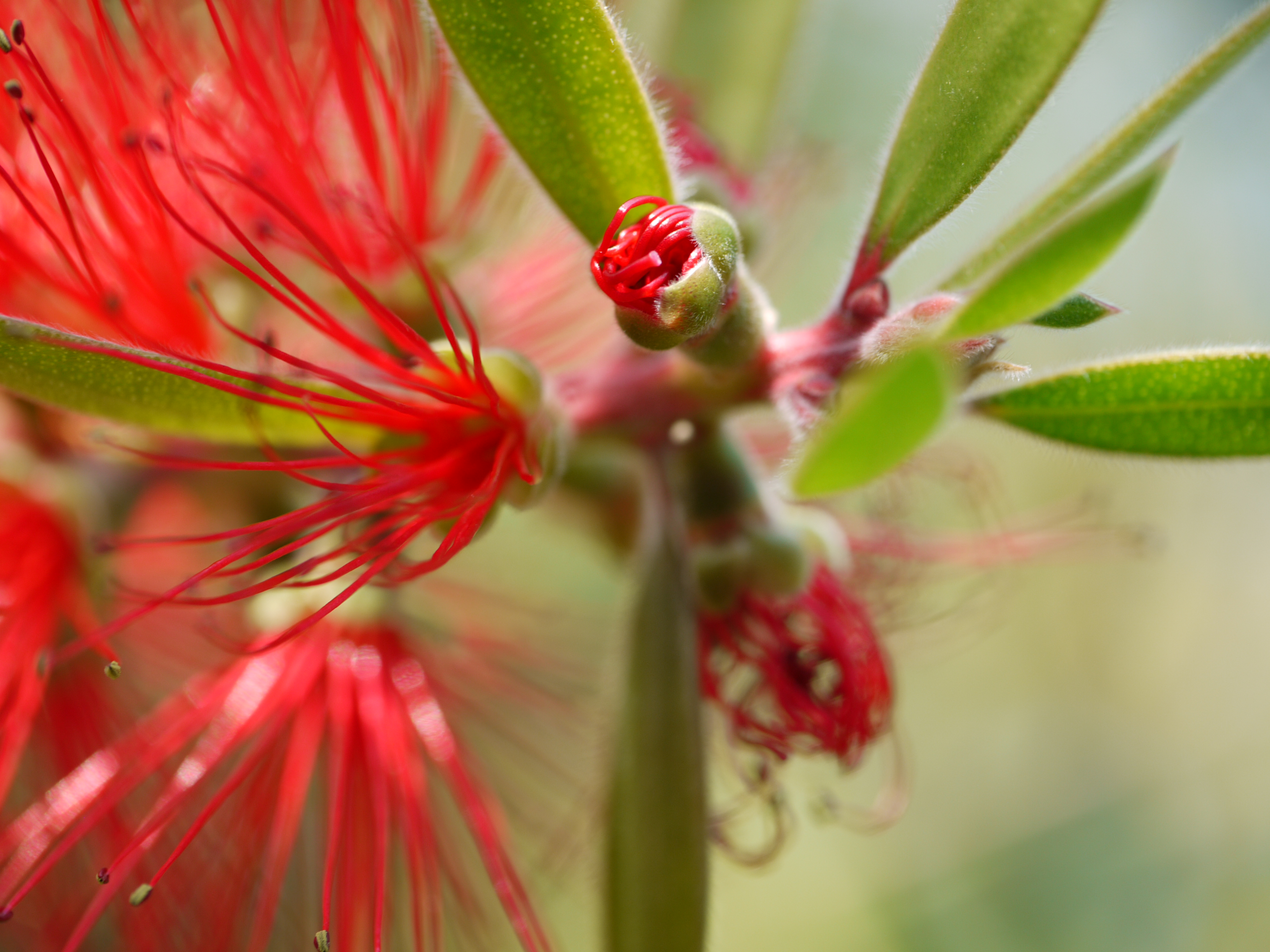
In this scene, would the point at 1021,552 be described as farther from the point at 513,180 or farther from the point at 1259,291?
the point at 1259,291

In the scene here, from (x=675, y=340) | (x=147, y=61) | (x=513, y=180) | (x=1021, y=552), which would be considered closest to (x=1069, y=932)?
(x=1021, y=552)

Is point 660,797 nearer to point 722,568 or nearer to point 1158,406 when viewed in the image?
point 722,568

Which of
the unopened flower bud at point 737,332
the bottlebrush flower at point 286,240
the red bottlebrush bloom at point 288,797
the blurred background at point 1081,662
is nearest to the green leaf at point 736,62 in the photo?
the bottlebrush flower at point 286,240

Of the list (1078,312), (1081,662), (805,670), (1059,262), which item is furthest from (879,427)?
(1081,662)

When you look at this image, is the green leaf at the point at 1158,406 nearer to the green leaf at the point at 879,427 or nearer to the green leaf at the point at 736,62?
the green leaf at the point at 879,427

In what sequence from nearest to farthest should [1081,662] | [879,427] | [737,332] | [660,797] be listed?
[879,427], [737,332], [660,797], [1081,662]

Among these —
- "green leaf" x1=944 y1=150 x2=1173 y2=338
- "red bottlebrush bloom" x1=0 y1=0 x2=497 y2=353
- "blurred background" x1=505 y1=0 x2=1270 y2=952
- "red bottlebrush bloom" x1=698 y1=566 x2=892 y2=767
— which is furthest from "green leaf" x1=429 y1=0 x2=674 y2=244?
"blurred background" x1=505 y1=0 x2=1270 y2=952

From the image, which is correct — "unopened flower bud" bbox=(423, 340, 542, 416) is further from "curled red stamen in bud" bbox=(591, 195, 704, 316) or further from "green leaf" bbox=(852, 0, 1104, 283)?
"green leaf" bbox=(852, 0, 1104, 283)
